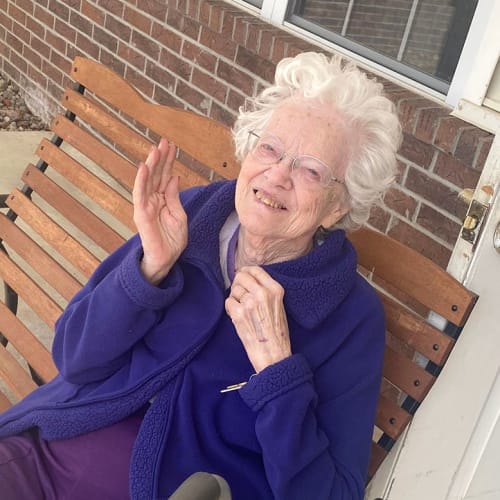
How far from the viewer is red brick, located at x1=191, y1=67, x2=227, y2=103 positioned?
3.93 m

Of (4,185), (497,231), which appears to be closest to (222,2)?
(4,185)

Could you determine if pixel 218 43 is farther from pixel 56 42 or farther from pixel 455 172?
pixel 56 42

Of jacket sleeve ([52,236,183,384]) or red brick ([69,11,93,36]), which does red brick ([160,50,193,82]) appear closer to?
red brick ([69,11,93,36])

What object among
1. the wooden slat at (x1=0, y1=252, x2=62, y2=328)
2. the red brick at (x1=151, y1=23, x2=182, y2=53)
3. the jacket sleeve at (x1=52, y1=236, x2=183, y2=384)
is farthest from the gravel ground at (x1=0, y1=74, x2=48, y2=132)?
the jacket sleeve at (x1=52, y1=236, x2=183, y2=384)

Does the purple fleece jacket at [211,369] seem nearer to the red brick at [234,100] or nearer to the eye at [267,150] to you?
the eye at [267,150]

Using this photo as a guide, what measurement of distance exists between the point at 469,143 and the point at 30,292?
158 centimetres

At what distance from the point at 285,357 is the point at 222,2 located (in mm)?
2567

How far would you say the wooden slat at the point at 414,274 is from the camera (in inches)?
76.2

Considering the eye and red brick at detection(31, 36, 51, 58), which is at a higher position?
the eye

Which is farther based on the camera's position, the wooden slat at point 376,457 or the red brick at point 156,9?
the red brick at point 156,9

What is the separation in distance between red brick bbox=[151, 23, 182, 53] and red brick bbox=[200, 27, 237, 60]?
229 millimetres

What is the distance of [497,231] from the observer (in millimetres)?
1894

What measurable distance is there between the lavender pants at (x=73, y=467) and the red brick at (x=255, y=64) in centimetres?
200

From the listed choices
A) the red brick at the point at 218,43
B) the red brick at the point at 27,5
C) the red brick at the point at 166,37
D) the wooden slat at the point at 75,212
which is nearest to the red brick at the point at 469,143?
the wooden slat at the point at 75,212
